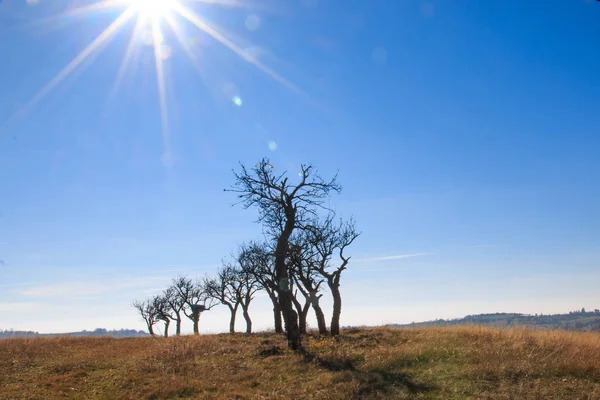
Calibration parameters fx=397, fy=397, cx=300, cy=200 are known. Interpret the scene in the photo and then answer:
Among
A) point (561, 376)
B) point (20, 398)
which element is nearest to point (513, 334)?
point (561, 376)

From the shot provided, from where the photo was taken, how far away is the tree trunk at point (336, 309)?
25.8 meters

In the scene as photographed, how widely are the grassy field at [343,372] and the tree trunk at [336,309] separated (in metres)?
8.11

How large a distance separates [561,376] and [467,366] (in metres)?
2.41

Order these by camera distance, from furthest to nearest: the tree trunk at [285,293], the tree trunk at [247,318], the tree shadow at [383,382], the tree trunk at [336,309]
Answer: the tree trunk at [247,318] → the tree trunk at [336,309] → the tree trunk at [285,293] → the tree shadow at [383,382]

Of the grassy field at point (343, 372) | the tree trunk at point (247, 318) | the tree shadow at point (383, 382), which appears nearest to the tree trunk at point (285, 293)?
the grassy field at point (343, 372)

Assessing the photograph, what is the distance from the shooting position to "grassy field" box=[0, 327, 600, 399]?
33.5 feet

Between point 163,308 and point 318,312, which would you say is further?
point 163,308

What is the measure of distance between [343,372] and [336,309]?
14233 millimetres

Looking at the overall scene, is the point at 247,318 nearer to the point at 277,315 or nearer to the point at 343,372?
the point at 277,315

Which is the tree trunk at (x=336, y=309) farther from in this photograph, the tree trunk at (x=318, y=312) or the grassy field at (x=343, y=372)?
the grassy field at (x=343, y=372)

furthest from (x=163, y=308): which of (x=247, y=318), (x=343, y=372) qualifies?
(x=343, y=372)

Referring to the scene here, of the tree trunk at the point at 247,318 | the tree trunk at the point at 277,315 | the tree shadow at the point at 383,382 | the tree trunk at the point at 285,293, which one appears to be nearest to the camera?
the tree shadow at the point at 383,382

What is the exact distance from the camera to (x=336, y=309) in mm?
26094

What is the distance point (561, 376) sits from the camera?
1098 centimetres
